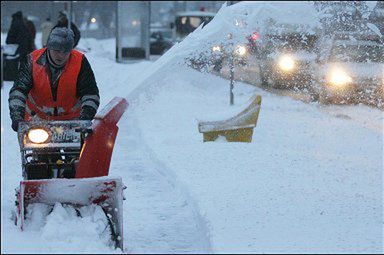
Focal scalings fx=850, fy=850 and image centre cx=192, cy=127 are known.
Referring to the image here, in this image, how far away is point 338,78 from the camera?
14.4 m

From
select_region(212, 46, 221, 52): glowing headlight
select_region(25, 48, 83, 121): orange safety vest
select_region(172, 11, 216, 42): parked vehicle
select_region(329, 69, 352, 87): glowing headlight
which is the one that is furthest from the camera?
select_region(172, 11, 216, 42): parked vehicle

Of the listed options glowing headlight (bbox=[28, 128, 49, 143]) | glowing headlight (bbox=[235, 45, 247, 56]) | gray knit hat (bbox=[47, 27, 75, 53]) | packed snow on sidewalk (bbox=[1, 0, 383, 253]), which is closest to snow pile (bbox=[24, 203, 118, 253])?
packed snow on sidewalk (bbox=[1, 0, 383, 253])

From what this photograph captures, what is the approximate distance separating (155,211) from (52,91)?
71.4 inches

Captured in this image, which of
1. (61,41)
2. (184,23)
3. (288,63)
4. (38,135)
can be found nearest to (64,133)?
(38,135)

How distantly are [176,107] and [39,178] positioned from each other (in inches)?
398

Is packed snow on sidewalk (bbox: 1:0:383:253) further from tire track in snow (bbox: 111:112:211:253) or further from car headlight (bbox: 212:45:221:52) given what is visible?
car headlight (bbox: 212:45:221:52)

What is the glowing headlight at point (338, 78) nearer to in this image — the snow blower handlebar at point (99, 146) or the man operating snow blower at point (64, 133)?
the man operating snow blower at point (64, 133)

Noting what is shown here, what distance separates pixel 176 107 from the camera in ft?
52.8

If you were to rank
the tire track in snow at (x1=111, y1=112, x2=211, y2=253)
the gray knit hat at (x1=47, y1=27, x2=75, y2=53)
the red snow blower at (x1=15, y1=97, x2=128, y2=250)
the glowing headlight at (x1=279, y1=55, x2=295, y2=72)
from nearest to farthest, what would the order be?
the red snow blower at (x1=15, y1=97, x2=128, y2=250) < the gray knit hat at (x1=47, y1=27, x2=75, y2=53) < the tire track in snow at (x1=111, y1=112, x2=211, y2=253) < the glowing headlight at (x1=279, y1=55, x2=295, y2=72)

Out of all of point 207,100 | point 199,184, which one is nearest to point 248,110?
point 199,184

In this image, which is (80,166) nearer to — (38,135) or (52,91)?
(38,135)

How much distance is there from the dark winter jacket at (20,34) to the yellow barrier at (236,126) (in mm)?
10197

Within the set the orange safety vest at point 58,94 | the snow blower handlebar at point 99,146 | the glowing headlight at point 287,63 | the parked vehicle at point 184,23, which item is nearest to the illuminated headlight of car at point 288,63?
the glowing headlight at point 287,63

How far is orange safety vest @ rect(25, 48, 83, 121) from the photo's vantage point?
6160mm
